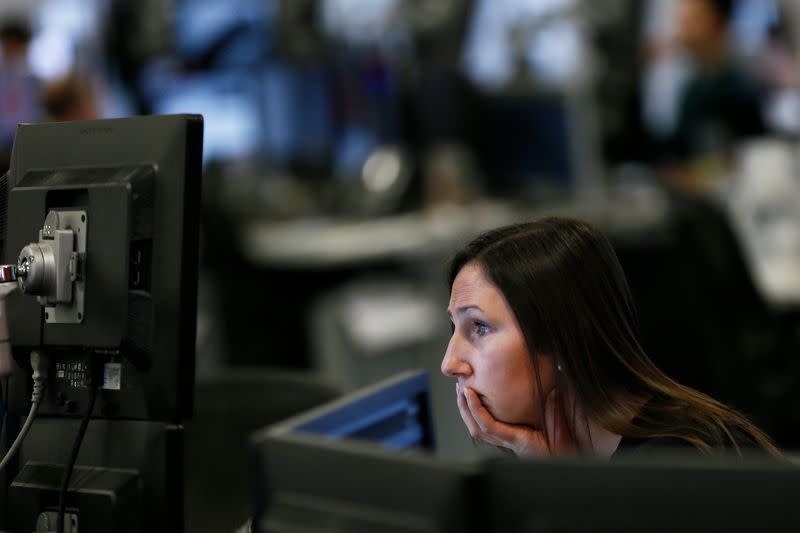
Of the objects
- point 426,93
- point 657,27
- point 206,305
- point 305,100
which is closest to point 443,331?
point 206,305

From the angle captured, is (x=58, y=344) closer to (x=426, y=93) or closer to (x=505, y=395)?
(x=505, y=395)

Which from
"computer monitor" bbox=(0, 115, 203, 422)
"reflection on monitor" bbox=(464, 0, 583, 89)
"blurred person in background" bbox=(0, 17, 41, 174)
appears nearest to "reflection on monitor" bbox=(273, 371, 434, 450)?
"computer monitor" bbox=(0, 115, 203, 422)

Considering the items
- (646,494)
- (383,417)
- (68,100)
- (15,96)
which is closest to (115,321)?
(383,417)

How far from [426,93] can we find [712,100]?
1324 millimetres

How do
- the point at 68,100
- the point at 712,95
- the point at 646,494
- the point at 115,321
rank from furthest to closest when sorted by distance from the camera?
the point at 712,95
the point at 68,100
the point at 115,321
the point at 646,494

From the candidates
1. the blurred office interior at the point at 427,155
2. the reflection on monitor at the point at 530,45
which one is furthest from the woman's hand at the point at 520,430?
the reflection on monitor at the point at 530,45

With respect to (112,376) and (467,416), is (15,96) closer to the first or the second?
(112,376)

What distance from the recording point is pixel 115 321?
1151 millimetres

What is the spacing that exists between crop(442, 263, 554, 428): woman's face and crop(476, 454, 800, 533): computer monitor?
293 mm

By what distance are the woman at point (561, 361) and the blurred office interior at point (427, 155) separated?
1006mm

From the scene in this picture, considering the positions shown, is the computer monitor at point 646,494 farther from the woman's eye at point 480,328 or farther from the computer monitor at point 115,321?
the computer monitor at point 115,321

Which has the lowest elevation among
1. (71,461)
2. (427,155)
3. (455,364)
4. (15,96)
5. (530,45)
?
(71,461)

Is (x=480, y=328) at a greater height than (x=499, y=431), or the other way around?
(x=480, y=328)

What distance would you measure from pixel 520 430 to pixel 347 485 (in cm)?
30
